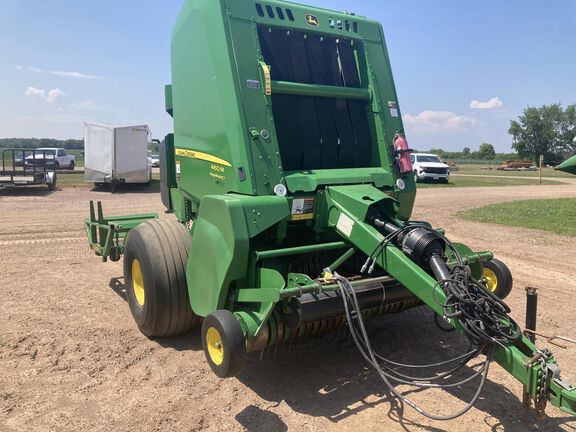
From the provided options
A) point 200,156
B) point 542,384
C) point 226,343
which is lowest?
point 542,384

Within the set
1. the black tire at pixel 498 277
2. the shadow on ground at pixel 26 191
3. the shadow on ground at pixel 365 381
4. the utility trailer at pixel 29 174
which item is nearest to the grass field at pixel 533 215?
the black tire at pixel 498 277

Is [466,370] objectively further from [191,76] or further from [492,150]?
[492,150]

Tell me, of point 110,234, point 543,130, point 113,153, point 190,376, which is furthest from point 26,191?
point 543,130

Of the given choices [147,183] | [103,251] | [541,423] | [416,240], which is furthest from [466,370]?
[147,183]

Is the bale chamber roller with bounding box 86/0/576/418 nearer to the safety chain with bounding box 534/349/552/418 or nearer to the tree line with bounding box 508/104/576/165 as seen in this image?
the safety chain with bounding box 534/349/552/418

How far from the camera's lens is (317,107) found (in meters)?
4.39

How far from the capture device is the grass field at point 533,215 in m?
10.8

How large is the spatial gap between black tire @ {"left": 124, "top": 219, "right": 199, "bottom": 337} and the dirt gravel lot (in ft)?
0.65

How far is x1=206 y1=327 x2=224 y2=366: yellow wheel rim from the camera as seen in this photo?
125 inches

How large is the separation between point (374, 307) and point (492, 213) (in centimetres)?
1061

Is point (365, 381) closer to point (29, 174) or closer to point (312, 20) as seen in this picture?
point (312, 20)

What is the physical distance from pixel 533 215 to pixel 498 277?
29.9 ft

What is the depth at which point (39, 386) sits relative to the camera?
12.2ft

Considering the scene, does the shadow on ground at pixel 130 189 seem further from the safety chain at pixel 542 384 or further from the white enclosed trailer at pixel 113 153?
the safety chain at pixel 542 384
